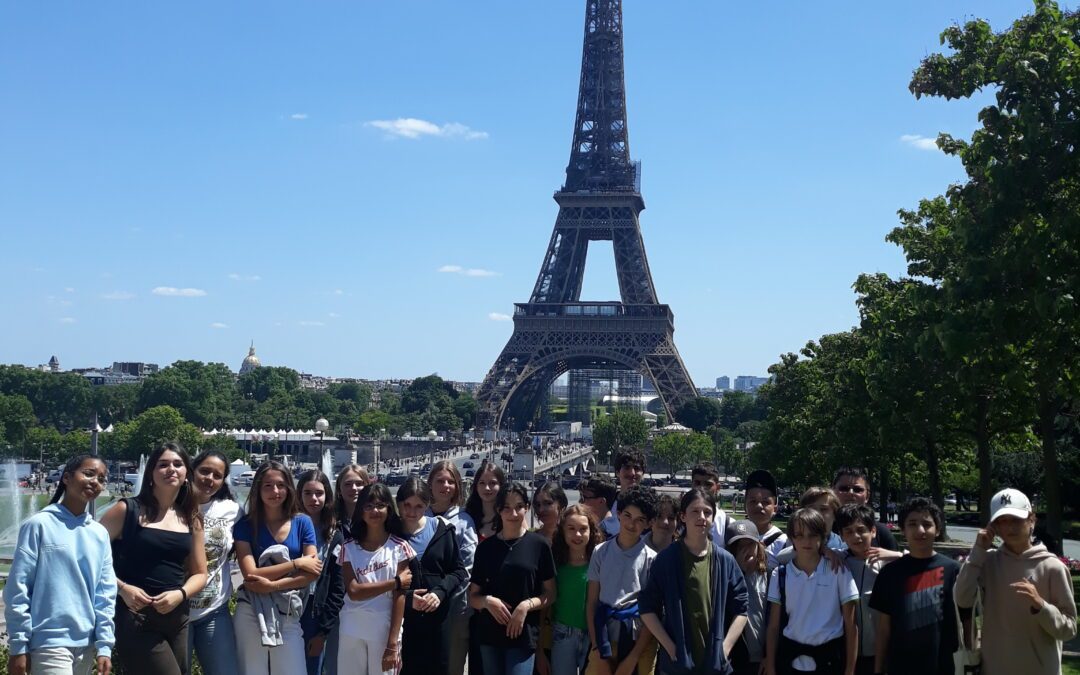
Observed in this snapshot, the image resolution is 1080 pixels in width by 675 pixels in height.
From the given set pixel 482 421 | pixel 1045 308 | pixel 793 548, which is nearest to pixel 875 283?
pixel 1045 308

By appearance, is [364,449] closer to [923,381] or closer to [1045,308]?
[923,381]

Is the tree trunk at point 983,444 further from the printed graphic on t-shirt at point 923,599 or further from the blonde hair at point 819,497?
the printed graphic on t-shirt at point 923,599

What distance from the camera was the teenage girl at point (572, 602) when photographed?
8.14m

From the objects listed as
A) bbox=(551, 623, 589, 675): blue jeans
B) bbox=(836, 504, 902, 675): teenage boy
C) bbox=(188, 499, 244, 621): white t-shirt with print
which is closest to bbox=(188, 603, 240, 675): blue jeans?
bbox=(188, 499, 244, 621): white t-shirt with print

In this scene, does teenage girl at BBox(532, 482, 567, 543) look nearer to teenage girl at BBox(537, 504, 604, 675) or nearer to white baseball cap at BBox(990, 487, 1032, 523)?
teenage girl at BBox(537, 504, 604, 675)

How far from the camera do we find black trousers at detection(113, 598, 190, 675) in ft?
24.2

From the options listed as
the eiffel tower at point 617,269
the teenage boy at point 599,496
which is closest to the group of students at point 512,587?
the teenage boy at point 599,496

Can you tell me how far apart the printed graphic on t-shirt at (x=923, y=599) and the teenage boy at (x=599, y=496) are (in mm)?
3034

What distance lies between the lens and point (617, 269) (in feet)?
286

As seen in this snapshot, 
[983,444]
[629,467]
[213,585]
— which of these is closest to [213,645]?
[213,585]

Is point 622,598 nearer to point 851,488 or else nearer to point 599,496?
point 599,496

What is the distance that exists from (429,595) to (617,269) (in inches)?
3138

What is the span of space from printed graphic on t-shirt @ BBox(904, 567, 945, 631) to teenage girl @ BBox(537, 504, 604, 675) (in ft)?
7.45

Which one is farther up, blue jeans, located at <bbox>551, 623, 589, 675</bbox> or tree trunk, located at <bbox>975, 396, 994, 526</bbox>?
tree trunk, located at <bbox>975, 396, 994, 526</bbox>
